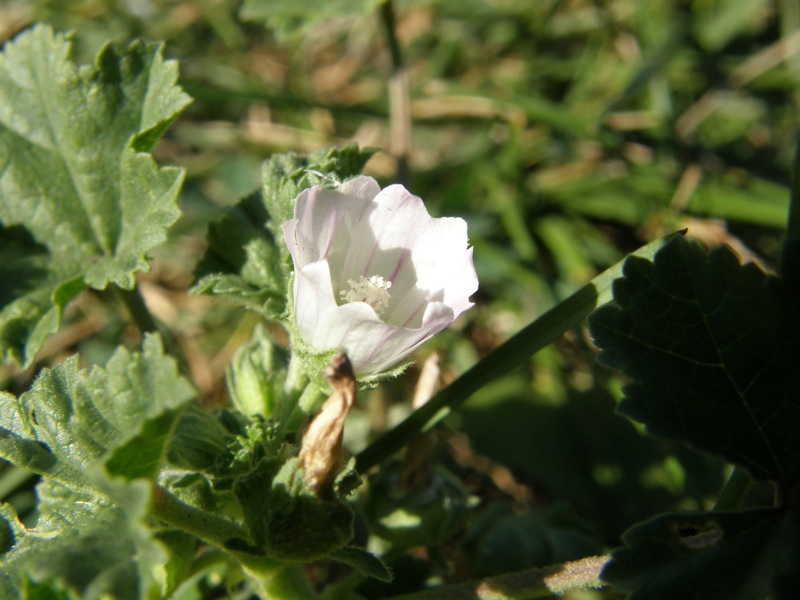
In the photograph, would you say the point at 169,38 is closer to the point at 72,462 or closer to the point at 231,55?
the point at 231,55

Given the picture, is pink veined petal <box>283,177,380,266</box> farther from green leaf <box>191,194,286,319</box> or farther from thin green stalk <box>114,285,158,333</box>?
thin green stalk <box>114,285,158,333</box>

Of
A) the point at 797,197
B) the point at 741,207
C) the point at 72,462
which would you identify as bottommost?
the point at 741,207

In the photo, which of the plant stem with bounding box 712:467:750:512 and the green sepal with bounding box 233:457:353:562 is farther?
the plant stem with bounding box 712:467:750:512

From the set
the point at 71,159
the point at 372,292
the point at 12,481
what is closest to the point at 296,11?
the point at 71,159

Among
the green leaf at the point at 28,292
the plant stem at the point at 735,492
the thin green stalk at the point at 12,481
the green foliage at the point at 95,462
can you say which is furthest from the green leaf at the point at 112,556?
the plant stem at the point at 735,492

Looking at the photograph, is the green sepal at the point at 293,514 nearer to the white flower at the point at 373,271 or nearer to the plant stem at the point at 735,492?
the white flower at the point at 373,271

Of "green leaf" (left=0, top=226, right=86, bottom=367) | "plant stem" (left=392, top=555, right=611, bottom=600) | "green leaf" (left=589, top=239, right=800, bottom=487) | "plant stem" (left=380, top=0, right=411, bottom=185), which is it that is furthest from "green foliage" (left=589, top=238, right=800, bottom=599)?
"plant stem" (left=380, top=0, right=411, bottom=185)

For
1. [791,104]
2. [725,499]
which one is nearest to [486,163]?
[791,104]
